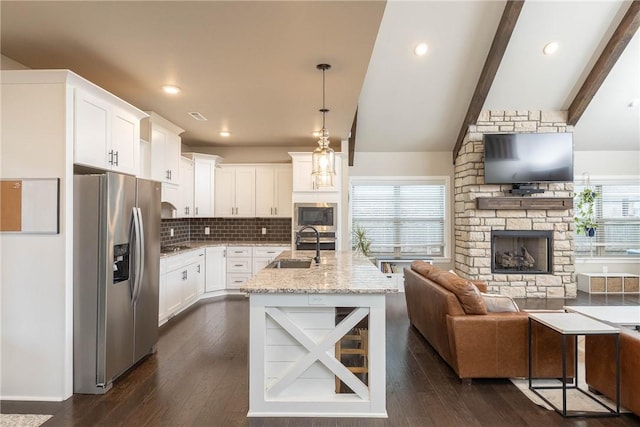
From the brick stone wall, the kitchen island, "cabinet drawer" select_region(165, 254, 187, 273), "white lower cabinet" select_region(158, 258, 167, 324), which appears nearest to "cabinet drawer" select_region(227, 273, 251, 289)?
"cabinet drawer" select_region(165, 254, 187, 273)

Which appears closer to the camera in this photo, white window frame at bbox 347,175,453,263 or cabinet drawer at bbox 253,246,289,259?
cabinet drawer at bbox 253,246,289,259

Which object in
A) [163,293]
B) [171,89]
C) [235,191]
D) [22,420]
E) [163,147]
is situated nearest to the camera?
[22,420]

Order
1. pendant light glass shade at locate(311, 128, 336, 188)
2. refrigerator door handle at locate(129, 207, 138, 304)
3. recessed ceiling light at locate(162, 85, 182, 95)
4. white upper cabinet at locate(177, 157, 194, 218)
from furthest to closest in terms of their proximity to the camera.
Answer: white upper cabinet at locate(177, 157, 194, 218) → recessed ceiling light at locate(162, 85, 182, 95) → pendant light glass shade at locate(311, 128, 336, 188) → refrigerator door handle at locate(129, 207, 138, 304)

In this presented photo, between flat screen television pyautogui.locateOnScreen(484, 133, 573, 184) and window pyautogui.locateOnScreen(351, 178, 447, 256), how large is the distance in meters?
1.35

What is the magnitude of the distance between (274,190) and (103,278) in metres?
3.91

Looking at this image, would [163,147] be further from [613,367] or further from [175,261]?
[613,367]

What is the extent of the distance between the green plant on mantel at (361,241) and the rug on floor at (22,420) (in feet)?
16.4

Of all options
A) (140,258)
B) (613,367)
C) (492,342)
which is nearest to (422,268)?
(492,342)

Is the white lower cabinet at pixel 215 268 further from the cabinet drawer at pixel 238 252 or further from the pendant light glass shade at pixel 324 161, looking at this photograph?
the pendant light glass shade at pixel 324 161

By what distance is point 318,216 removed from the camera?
6.02m

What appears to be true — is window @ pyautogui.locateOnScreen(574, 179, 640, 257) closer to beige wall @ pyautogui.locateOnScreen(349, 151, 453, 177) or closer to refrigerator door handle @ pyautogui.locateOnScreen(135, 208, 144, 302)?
beige wall @ pyautogui.locateOnScreen(349, 151, 453, 177)

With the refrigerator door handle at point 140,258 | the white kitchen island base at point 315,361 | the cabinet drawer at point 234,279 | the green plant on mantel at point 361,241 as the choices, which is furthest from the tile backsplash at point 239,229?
the white kitchen island base at point 315,361

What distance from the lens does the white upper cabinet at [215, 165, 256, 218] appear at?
21.7 feet

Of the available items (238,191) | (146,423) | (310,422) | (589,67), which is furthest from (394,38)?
(146,423)
